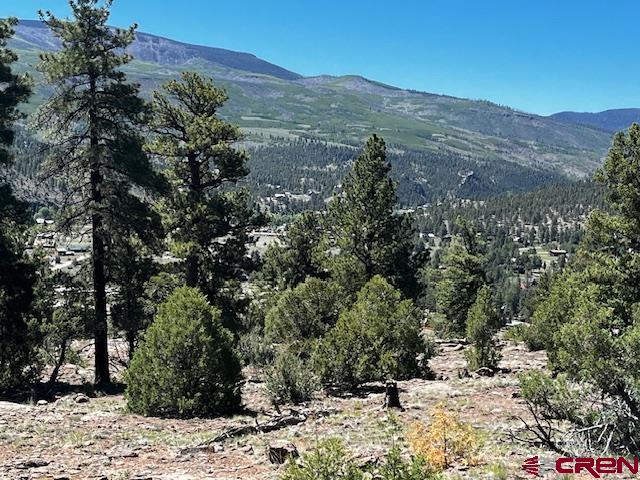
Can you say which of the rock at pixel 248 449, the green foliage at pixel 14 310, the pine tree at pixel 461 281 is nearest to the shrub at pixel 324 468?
the rock at pixel 248 449

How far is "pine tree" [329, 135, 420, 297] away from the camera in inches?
1105

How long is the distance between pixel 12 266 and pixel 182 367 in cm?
826

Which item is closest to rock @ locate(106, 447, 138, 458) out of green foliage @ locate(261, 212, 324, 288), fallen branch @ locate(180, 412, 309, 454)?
fallen branch @ locate(180, 412, 309, 454)

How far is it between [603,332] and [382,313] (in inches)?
333

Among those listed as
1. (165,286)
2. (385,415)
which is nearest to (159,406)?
(385,415)

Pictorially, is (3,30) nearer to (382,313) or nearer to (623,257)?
(382,313)

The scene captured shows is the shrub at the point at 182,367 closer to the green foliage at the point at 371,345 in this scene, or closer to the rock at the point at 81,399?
the rock at the point at 81,399

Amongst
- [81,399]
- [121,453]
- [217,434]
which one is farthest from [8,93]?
[217,434]

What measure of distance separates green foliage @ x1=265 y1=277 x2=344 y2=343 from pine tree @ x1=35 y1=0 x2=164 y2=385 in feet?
19.2

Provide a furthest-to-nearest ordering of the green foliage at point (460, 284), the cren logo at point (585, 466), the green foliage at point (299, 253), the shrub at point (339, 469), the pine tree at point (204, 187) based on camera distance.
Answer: the green foliage at point (460, 284), the green foliage at point (299, 253), the pine tree at point (204, 187), the cren logo at point (585, 466), the shrub at point (339, 469)

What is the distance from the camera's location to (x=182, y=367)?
12.8 m

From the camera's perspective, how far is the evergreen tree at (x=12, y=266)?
16984mm

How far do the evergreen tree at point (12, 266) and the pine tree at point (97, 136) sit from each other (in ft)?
3.34

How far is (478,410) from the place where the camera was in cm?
1269
